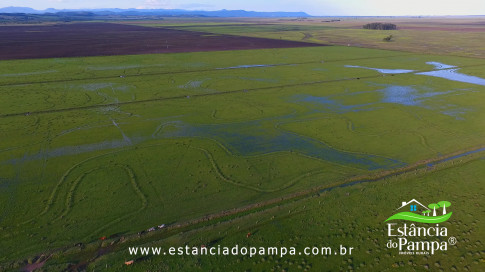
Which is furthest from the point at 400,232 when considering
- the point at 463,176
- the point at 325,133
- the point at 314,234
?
the point at 325,133

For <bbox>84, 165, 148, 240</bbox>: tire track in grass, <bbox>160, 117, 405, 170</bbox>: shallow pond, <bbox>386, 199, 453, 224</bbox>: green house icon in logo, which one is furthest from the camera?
<bbox>160, 117, 405, 170</bbox>: shallow pond

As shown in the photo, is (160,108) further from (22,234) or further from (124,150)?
(22,234)

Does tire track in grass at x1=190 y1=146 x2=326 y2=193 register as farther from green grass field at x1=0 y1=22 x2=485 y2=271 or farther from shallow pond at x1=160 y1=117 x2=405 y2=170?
shallow pond at x1=160 y1=117 x2=405 y2=170

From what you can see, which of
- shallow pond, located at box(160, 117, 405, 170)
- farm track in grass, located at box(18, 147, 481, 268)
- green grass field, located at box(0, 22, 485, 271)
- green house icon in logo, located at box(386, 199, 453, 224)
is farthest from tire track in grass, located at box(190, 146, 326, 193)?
green house icon in logo, located at box(386, 199, 453, 224)

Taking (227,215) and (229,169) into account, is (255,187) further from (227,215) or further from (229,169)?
(227,215)

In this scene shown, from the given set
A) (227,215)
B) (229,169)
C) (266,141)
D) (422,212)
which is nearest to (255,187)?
(229,169)

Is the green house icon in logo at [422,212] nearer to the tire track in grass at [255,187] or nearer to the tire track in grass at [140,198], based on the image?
the tire track in grass at [255,187]
